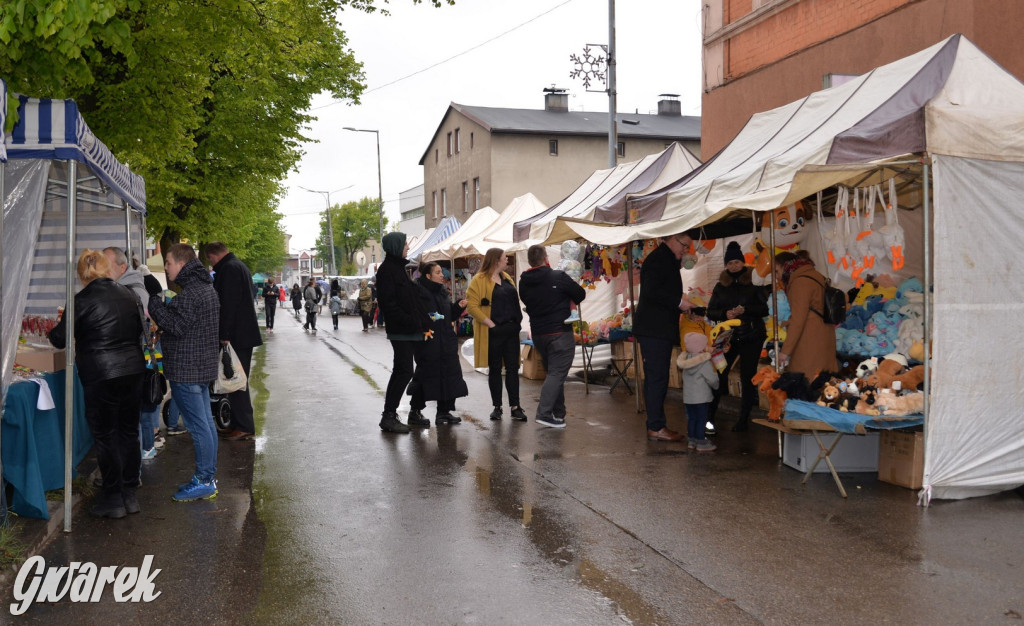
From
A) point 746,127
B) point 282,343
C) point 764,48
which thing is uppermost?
point 764,48

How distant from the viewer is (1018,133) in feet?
20.2

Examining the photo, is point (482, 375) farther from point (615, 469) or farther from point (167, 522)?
point (167, 522)

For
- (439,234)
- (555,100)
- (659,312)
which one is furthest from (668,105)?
(659,312)

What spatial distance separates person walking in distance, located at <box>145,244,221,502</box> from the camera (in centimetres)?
612

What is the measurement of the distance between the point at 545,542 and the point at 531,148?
3642 centimetres

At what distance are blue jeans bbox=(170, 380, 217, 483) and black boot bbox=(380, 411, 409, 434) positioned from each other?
2960mm

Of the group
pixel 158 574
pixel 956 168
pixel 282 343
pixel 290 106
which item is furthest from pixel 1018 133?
pixel 282 343

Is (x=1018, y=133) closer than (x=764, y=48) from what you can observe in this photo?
Yes

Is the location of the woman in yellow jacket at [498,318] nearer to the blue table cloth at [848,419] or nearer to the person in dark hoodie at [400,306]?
the person in dark hoodie at [400,306]

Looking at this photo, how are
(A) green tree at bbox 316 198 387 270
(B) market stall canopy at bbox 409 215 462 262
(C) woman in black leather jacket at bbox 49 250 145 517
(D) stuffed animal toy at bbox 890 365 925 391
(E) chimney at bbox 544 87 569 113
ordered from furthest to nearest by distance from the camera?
(A) green tree at bbox 316 198 387 270 < (E) chimney at bbox 544 87 569 113 < (B) market stall canopy at bbox 409 215 462 262 < (D) stuffed animal toy at bbox 890 365 925 391 < (C) woman in black leather jacket at bbox 49 250 145 517

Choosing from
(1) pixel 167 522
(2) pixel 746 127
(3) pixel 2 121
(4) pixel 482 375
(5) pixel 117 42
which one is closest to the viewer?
(3) pixel 2 121

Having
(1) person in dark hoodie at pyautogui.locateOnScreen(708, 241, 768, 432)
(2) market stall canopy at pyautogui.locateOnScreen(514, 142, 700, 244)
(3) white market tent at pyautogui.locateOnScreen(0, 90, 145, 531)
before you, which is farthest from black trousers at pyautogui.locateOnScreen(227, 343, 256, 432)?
(1) person in dark hoodie at pyautogui.locateOnScreen(708, 241, 768, 432)

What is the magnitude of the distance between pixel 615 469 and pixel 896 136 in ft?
11.2

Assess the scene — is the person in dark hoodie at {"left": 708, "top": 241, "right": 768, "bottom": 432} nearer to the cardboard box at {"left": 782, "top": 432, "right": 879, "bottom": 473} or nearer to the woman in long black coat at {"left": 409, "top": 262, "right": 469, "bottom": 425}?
the cardboard box at {"left": 782, "top": 432, "right": 879, "bottom": 473}
